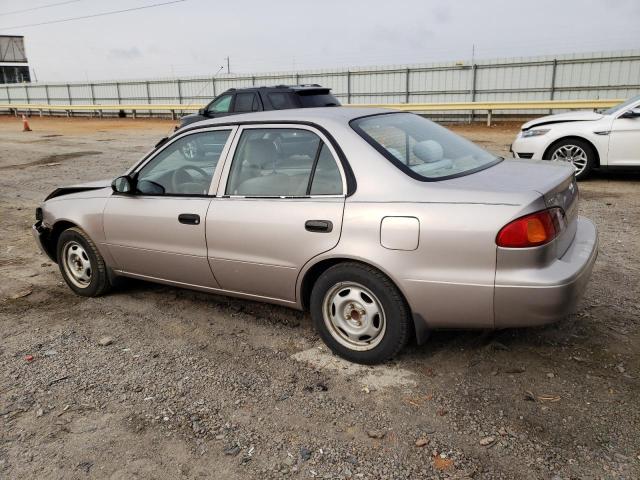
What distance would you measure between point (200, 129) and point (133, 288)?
178 cm

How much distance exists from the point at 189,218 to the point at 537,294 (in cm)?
242

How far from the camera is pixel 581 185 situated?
955cm

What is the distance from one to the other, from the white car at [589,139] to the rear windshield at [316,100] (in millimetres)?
4732

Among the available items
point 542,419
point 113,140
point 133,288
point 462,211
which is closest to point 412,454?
point 542,419

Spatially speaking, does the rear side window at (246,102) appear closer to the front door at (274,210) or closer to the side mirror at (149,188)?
the side mirror at (149,188)

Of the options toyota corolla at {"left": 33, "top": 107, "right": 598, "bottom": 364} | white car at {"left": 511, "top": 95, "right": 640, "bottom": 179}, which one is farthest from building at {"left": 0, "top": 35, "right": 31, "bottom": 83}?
toyota corolla at {"left": 33, "top": 107, "right": 598, "bottom": 364}

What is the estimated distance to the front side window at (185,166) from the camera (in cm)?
423

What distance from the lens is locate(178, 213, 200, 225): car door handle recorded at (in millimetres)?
A: 4117

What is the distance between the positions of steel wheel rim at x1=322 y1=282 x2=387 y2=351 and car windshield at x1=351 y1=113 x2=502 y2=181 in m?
0.80

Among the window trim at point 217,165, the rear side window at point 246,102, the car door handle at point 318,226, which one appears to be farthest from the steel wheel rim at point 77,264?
the rear side window at point 246,102

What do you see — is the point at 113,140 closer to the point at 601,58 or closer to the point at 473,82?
the point at 473,82

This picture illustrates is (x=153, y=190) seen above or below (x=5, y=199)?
above

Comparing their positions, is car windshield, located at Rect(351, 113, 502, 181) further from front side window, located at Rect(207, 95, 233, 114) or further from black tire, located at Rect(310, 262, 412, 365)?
front side window, located at Rect(207, 95, 233, 114)

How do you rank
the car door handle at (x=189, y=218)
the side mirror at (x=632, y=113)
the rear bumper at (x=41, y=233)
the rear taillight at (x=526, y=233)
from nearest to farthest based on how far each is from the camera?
the rear taillight at (x=526, y=233) < the car door handle at (x=189, y=218) < the rear bumper at (x=41, y=233) < the side mirror at (x=632, y=113)
